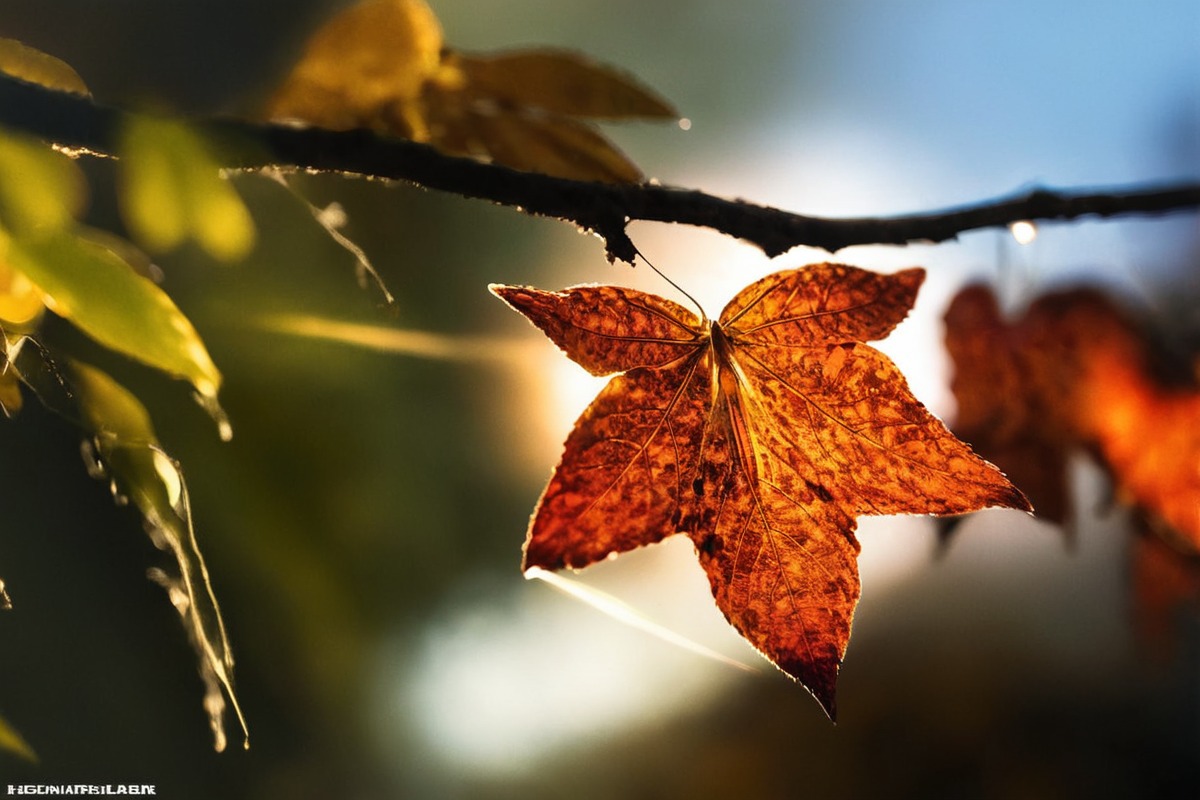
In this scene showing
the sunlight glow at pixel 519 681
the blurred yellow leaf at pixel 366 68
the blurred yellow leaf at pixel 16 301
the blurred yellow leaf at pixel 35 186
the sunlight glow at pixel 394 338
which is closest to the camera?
the blurred yellow leaf at pixel 35 186

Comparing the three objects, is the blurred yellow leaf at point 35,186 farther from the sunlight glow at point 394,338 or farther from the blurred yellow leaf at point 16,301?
the sunlight glow at point 394,338

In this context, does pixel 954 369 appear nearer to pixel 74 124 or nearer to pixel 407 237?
pixel 74 124

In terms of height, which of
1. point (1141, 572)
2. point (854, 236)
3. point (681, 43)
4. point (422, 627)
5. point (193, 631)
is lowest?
point (422, 627)

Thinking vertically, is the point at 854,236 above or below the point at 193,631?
above

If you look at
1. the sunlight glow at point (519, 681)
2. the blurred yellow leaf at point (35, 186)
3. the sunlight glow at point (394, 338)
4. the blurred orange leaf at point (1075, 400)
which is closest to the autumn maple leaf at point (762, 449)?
the blurred yellow leaf at point (35, 186)

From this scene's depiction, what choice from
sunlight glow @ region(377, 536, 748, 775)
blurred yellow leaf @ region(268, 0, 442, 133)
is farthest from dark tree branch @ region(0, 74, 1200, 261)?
sunlight glow @ region(377, 536, 748, 775)

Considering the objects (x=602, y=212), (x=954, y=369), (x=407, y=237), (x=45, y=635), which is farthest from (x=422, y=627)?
(x=602, y=212)
